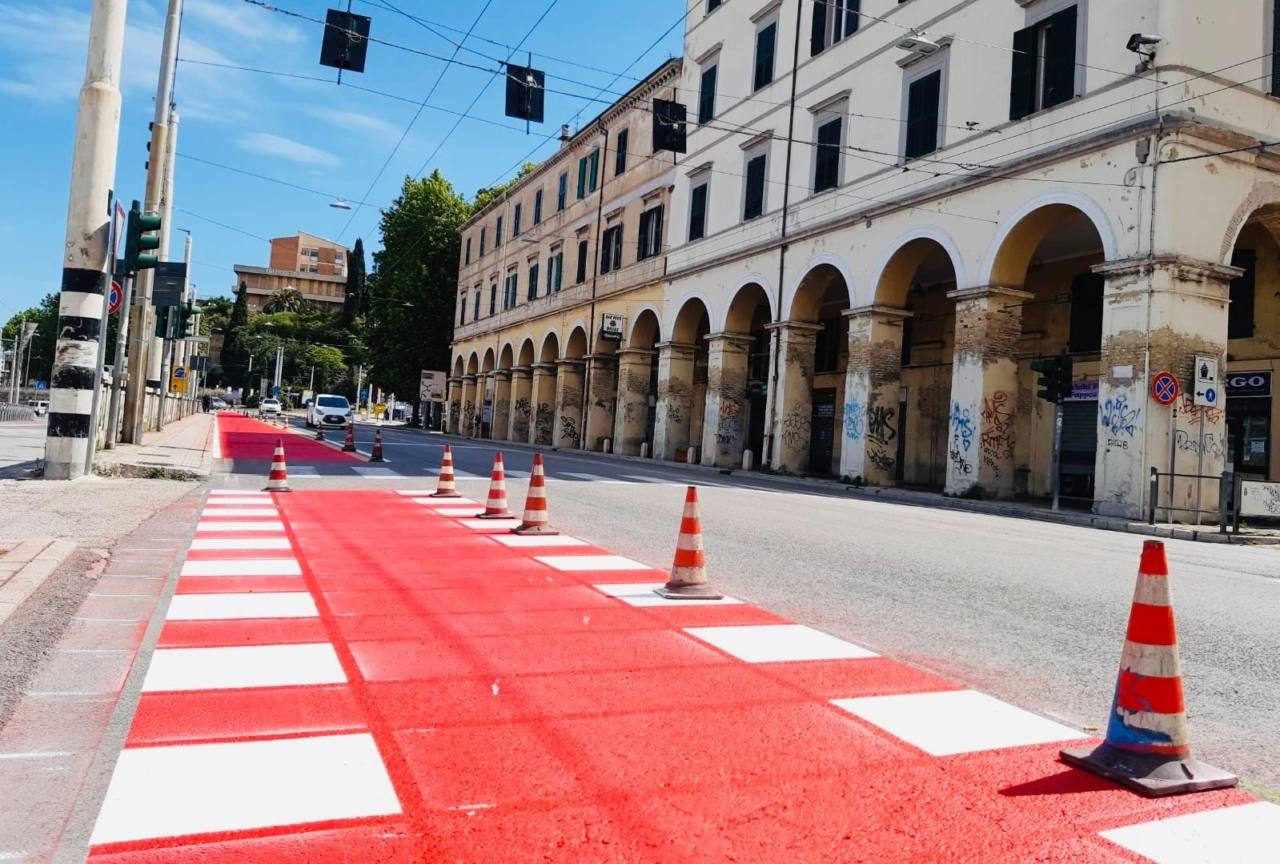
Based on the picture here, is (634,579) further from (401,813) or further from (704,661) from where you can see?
(401,813)

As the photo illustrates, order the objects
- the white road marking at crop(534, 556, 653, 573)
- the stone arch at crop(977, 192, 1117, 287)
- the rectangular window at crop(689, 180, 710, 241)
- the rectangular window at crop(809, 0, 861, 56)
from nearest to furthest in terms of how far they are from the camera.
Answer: the white road marking at crop(534, 556, 653, 573), the stone arch at crop(977, 192, 1117, 287), the rectangular window at crop(809, 0, 861, 56), the rectangular window at crop(689, 180, 710, 241)

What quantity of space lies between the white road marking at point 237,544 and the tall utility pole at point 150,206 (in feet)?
37.1

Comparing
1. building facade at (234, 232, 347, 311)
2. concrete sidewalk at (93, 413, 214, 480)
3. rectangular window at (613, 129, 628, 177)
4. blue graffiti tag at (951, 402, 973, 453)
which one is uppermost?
building facade at (234, 232, 347, 311)

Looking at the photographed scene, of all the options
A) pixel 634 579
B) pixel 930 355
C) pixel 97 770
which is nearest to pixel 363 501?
pixel 634 579

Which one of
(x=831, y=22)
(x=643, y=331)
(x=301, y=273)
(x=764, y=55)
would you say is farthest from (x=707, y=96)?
(x=301, y=273)

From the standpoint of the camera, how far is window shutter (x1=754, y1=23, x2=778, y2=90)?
98.2 feet

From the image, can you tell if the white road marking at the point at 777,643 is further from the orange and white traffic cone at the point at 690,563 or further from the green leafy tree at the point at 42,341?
the green leafy tree at the point at 42,341

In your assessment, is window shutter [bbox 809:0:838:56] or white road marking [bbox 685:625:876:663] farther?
→ window shutter [bbox 809:0:838:56]

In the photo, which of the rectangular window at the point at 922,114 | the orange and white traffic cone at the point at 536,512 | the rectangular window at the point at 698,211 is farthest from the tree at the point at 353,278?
the orange and white traffic cone at the point at 536,512

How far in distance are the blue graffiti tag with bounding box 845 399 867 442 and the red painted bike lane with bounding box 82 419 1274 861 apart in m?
19.0

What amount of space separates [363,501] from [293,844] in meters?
9.99

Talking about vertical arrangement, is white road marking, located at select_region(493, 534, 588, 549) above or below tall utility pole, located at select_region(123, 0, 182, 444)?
below

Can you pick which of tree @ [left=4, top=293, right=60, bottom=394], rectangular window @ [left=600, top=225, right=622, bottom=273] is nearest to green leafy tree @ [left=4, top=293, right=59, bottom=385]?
tree @ [left=4, top=293, right=60, bottom=394]

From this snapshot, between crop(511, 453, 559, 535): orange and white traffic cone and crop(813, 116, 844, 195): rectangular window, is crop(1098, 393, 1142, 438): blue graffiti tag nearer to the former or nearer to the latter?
crop(813, 116, 844, 195): rectangular window
